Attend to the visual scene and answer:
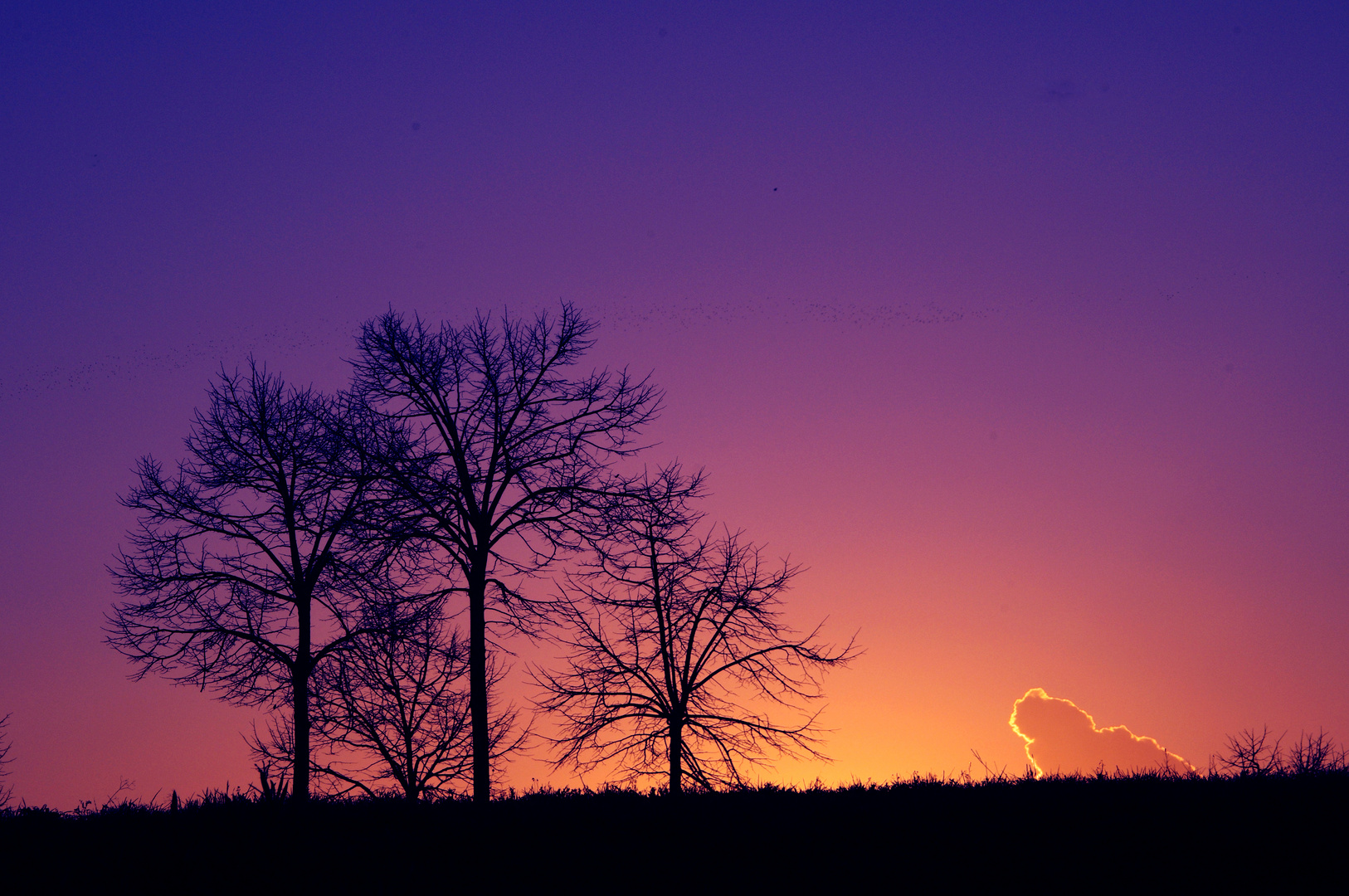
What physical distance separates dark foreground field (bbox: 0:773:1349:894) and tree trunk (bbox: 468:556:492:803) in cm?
504

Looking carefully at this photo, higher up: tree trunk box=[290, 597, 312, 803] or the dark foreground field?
tree trunk box=[290, 597, 312, 803]

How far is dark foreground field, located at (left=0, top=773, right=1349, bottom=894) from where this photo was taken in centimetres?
664

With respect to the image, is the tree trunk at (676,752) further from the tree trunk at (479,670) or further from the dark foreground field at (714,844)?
the dark foreground field at (714,844)

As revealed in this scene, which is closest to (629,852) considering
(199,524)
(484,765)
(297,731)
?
(484,765)

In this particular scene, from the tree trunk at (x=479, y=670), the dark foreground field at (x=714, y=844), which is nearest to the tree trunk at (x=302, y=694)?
the tree trunk at (x=479, y=670)

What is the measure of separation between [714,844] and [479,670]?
322 inches

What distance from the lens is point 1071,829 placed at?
752cm

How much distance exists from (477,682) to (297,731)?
4690 mm

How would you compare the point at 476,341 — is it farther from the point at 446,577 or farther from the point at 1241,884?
the point at 1241,884

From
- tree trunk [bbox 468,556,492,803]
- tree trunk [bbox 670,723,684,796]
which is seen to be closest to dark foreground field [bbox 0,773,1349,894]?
tree trunk [bbox 468,556,492,803]

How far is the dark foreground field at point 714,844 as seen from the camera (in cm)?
664

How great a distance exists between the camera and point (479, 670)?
581 inches

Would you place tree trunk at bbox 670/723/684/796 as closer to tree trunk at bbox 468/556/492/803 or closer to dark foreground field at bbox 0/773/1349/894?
tree trunk at bbox 468/556/492/803

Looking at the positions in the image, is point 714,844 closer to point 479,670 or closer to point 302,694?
point 479,670
